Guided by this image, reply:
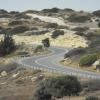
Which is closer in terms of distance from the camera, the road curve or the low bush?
the low bush

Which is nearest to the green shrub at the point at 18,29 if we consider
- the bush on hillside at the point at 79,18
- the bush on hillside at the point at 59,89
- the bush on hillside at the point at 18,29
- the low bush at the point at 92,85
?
the bush on hillside at the point at 18,29

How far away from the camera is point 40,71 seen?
51.5 m

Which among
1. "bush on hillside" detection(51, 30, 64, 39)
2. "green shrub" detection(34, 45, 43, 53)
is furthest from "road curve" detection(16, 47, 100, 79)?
"bush on hillside" detection(51, 30, 64, 39)

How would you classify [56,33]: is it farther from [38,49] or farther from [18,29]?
[38,49]

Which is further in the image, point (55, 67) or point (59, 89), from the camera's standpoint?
point (55, 67)

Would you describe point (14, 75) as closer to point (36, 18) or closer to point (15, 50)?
point (15, 50)

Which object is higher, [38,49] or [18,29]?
[18,29]

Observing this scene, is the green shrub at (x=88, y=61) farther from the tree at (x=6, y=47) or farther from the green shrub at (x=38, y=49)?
the tree at (x=6, y=47)

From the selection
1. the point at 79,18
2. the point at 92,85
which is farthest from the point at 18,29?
the point at 92,85

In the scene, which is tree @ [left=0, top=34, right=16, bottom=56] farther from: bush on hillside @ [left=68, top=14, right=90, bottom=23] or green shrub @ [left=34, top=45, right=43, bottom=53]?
bush on hillside @ [left=68, top=14, right=90, bottom=23]

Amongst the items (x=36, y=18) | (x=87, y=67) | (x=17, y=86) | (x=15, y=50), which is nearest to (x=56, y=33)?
(x=15, y=50)

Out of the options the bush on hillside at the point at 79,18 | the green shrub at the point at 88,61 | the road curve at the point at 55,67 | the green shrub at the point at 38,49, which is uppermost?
the bush on hillside at the point at 79,18

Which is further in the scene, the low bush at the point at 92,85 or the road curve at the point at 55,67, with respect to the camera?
the road curve at the point at 55,67

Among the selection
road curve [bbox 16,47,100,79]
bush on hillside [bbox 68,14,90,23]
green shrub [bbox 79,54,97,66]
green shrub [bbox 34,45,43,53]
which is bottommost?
green shrub [bbox 34,45,43,53]
